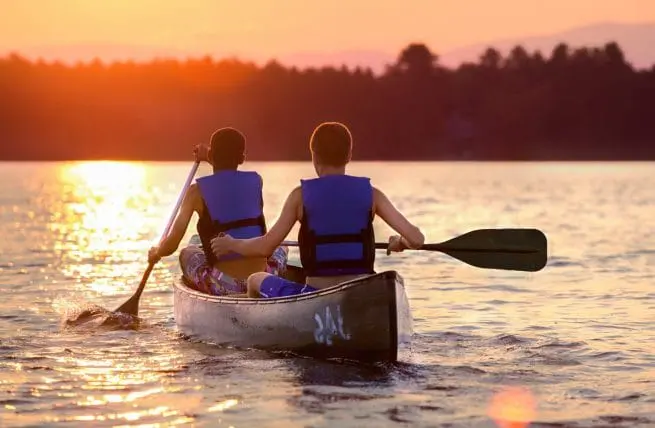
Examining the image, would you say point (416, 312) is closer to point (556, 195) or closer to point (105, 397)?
point (105, 397)

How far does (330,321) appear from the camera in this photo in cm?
1015

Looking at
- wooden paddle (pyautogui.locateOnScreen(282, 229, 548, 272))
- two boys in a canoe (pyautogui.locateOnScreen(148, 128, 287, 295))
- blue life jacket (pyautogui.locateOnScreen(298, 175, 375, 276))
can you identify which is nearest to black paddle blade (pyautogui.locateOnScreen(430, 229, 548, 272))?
wooden paddle (pyautogui.locateOnScreen(282, 229, 548, 272))

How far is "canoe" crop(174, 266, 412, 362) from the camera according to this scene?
9773 mm

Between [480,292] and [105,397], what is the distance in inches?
325

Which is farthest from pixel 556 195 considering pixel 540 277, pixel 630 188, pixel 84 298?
pixel 84 298

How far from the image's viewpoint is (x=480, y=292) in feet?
55.3

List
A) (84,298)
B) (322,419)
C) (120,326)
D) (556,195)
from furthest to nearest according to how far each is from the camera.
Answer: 1. (556,195)
2. (84,298)
3. (120,326)
4. (322,419)

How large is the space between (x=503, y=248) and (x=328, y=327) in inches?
69.8

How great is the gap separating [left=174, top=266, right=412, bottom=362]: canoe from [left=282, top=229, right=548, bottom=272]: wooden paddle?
96 cm

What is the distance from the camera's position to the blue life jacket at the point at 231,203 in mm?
11141

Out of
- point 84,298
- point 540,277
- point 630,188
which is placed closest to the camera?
point 84,298

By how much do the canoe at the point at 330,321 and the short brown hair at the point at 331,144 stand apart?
0.89 meters

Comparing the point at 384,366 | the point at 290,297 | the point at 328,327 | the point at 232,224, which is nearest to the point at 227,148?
A: the point at 232,224

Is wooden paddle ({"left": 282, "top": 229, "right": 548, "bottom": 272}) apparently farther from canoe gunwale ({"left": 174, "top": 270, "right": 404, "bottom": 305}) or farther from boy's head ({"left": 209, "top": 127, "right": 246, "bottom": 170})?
boy's head ({"left": 209, "top": 127, "right": 246, "bottom": 170})
